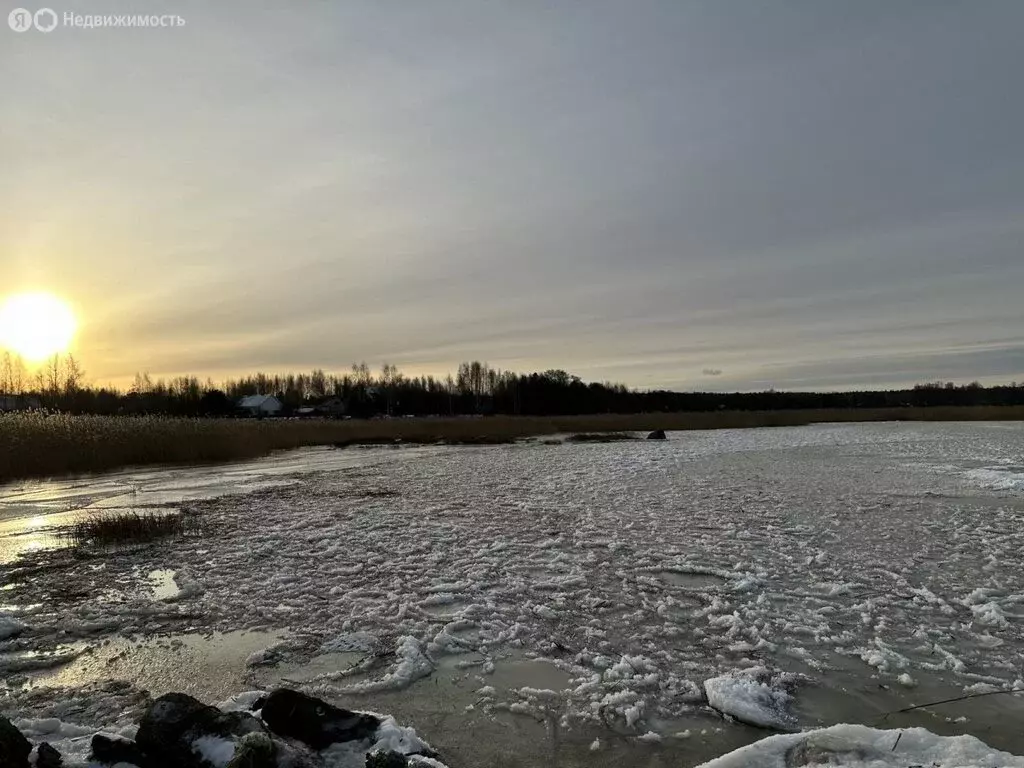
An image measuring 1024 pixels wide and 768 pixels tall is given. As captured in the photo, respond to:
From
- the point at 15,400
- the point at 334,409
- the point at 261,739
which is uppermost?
the point at 15,400

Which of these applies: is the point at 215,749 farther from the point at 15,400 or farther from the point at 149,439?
the point at 15,400

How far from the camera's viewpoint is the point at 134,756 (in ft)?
10.6

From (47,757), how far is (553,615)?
3.79m

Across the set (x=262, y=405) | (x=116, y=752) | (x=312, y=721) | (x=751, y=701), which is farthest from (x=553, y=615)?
(x=262, y=405)

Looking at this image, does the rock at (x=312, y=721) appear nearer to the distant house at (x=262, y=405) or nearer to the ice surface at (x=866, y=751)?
the ice surface at (x=866, y=751)

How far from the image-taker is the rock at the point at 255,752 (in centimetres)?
290

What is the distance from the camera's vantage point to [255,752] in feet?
9.77

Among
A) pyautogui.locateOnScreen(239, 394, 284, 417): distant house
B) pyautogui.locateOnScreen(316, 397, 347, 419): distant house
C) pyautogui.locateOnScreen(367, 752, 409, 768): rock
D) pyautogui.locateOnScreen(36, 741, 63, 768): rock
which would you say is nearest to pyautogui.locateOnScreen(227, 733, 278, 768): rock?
pyautogui.locateOnScreen(367, 752, 409, 768): rock

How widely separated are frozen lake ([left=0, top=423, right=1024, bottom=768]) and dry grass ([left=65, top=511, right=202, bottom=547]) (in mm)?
471

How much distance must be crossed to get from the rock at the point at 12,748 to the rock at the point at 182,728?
1.56 feet

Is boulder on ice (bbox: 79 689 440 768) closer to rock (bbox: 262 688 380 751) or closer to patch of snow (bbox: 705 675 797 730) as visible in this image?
rock (bbox: 262 688 380 751)

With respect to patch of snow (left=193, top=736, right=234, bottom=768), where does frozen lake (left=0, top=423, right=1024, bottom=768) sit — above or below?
below

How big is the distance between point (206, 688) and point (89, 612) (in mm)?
2503

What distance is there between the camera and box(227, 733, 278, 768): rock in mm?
2900
